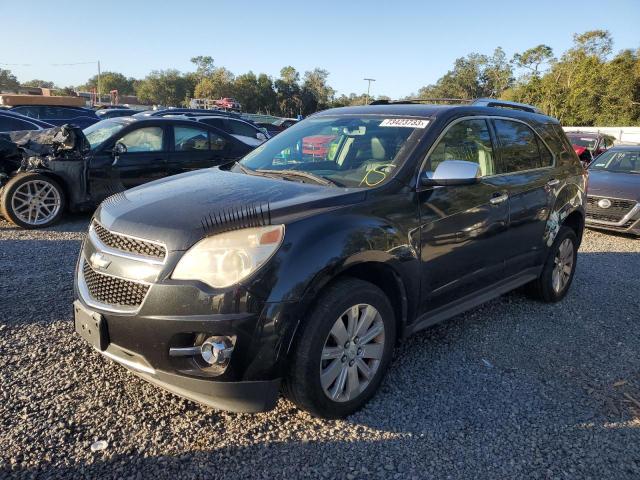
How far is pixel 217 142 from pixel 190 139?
511mm

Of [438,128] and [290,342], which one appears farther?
[438,128]

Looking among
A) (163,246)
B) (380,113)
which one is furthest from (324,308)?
(380,113)

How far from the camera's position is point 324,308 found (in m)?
2.47

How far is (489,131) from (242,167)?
6.35 ft

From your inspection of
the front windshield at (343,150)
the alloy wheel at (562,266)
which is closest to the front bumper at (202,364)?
the front windshield at (343,150)

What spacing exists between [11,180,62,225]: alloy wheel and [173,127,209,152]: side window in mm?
1978

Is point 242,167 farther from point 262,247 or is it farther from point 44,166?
point 44,166

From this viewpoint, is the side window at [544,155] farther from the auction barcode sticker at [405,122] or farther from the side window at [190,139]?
the side window at [190,139]

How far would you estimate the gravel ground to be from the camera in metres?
2.37

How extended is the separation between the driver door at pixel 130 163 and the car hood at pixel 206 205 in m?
4.29

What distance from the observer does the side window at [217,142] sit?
8.34 meters

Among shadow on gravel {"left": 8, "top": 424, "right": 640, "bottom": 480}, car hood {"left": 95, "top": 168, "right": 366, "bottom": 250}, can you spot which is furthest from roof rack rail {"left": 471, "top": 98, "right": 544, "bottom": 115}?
shadow on gravel {"left": 8, "top": 424, "right": 640, "bottom": 480}

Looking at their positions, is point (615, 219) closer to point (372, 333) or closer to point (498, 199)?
point (498, 199)

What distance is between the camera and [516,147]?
4102 mm
